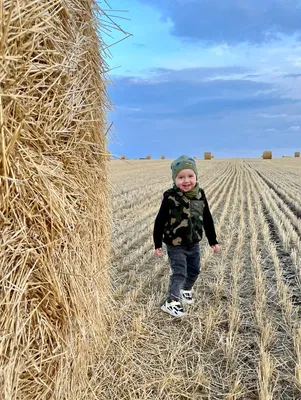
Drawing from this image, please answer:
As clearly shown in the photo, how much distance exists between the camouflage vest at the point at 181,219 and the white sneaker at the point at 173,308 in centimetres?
55

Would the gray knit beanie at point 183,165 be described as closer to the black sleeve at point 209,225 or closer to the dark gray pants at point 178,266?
the black sleeve at point 209,225

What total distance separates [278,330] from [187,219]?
1258 mm

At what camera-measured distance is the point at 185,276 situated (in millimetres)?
3910

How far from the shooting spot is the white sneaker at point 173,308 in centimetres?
377

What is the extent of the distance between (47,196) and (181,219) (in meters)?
1.95

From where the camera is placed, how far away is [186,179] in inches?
146

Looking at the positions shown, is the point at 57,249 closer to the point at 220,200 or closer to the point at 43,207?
the point at 43,207

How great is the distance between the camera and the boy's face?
3.70 metres

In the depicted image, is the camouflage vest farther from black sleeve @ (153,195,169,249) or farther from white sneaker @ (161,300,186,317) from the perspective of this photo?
white sneaker @ (161,300,186,317)

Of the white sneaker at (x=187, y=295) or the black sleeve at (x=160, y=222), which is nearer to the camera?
the black sleeve at (x=160, y=222)

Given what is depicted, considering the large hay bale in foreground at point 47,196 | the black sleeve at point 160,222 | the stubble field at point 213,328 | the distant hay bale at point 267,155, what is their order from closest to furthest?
the large hay bale in foreground at point 47,196
the stubble field at point 213,328
the black sleeve at point 160,222
the distant hay bale at point 267,155

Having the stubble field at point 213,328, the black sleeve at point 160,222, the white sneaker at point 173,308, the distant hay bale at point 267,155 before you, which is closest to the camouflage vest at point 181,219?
the black sleeve at point 160,222

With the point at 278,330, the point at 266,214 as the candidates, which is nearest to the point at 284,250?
the point at 278,330

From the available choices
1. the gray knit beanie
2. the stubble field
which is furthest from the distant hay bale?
the gray knit beanie
